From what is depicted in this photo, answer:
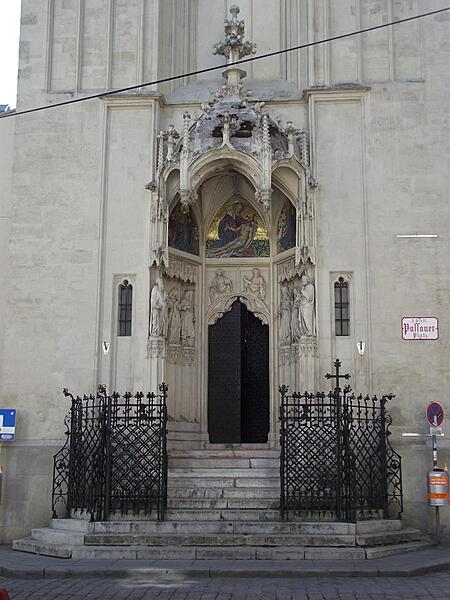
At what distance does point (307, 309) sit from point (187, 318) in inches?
112

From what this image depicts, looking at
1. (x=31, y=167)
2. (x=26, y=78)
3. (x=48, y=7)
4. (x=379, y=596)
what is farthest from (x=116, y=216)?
(x=379, y=596)

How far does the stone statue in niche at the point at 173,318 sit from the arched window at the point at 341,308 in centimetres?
340

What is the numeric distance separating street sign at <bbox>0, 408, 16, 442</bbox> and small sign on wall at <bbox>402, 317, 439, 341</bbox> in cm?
793

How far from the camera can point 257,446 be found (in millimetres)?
17984

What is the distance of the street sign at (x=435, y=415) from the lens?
52.7 feet

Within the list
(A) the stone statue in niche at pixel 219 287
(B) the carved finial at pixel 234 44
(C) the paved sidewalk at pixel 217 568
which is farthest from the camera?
(A) the stone statue in niche at pixel 219 287

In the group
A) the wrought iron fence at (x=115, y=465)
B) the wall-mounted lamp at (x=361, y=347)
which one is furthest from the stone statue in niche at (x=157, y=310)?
the wall-mounted lamp at (x=361, y=347)

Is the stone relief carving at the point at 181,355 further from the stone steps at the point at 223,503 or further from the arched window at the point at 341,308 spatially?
the stone steps at the point at 223,503

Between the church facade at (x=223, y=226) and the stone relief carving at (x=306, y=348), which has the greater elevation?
the church facade at (x=223, y=226)

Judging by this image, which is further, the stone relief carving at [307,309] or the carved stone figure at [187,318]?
the carved stone figure at [187,318]

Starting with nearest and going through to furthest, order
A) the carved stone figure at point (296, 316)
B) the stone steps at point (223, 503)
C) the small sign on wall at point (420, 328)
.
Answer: the stone steps at point (223, 503) < the small sign on wall at point (420, 328) < the carved stone figure at point (296, 316)

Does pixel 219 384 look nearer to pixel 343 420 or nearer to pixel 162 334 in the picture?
pixel 162 334

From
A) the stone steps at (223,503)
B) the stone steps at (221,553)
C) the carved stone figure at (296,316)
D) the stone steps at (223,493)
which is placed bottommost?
the stone steps at (221,553)

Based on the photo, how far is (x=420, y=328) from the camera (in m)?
17.1
